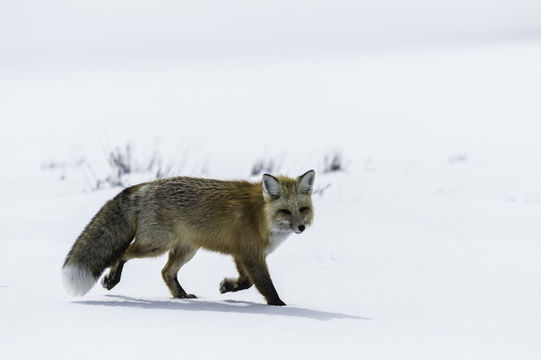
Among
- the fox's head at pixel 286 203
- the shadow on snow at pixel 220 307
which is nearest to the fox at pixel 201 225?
the fox's head at pixel 286 203

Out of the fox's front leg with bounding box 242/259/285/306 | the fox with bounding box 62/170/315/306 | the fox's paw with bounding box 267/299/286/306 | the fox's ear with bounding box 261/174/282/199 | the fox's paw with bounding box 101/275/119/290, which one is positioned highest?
the fox's ear with bounding box 261/174/282/199

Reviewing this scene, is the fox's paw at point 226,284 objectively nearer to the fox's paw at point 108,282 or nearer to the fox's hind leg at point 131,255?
the fox's hind leg at point 131,255

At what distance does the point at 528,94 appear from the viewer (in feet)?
82.4

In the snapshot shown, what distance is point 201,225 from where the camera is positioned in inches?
232

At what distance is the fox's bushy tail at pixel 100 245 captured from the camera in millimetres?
5598

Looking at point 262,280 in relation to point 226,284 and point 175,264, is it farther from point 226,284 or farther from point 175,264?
point 175,264

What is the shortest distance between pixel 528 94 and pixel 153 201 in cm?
2144

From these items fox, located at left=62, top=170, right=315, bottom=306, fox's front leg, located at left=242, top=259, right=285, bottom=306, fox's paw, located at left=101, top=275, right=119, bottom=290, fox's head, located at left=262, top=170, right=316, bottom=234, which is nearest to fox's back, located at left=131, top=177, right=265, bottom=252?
fox, located at left=62, top=170, right=315, bottom=306

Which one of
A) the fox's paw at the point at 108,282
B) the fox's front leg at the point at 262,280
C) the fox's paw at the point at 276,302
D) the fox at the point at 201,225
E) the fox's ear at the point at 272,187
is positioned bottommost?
the fox's paw at the point at 108,282

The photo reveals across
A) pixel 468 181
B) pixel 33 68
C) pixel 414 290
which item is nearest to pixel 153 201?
pixel 414 290

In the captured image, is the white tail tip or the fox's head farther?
the fox's head

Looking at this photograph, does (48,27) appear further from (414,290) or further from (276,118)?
(414,290)

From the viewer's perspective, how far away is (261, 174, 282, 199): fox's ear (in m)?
5.76

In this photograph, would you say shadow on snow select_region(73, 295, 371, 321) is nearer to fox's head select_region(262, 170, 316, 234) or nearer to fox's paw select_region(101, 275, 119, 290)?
fox's paw select_region(101, 275, 119, 290)
